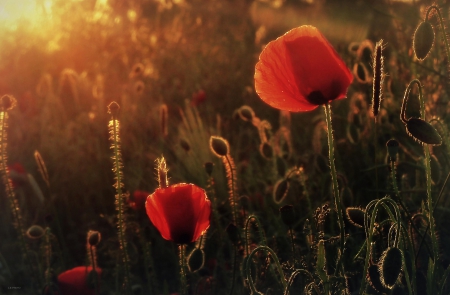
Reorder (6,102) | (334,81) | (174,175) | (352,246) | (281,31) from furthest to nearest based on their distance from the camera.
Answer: (281,31)
(174,175)
(352,246)
(6,102)
(334,81)

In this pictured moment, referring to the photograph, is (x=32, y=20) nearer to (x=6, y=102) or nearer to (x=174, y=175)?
(x=174, y=175)

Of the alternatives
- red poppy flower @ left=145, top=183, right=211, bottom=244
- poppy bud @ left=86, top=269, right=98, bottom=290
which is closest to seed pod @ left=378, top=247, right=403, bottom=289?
red poppy flower @ left=145, top=183, right=211, bottom=244

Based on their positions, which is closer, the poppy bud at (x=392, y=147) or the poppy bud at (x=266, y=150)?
the poppy bud at (x=392, y=147)

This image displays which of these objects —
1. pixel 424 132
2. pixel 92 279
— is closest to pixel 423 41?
pixel 424 132

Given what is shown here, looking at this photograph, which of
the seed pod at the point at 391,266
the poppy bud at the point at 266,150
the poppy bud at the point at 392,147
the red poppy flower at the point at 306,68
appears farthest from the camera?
the poppy bud at the point at 266,150

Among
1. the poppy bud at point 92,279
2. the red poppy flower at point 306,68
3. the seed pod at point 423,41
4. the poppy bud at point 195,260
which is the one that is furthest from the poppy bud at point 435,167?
the poppy bud at point 92,279

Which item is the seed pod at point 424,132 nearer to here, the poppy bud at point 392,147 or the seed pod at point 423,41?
the poppy bud at point 392,147

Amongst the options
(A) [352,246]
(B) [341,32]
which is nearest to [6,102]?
(A) [352,246]
